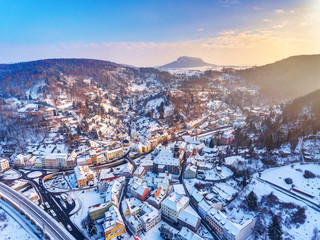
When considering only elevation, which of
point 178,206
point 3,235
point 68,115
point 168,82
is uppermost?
point 168,82

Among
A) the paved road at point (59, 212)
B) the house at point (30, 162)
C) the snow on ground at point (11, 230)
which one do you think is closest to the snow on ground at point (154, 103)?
the house at point (30, 162)

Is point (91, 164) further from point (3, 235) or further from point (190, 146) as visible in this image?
point (190, 146)

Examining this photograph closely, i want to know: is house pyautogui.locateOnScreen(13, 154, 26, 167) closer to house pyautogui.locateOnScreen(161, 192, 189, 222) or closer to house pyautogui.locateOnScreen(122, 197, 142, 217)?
house pyautogui.locateOnScreen(122, 197, 142, 217)

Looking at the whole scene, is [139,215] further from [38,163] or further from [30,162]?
[30,162]

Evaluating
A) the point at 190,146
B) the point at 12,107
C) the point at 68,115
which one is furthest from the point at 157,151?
the point at 12,107

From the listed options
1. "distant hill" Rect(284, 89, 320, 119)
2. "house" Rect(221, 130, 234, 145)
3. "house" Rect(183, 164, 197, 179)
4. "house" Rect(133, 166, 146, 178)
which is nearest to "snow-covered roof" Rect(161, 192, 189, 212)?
"house" Rect(183, 164, 197, 179)

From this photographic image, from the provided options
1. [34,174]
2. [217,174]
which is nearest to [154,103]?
[217,174]
